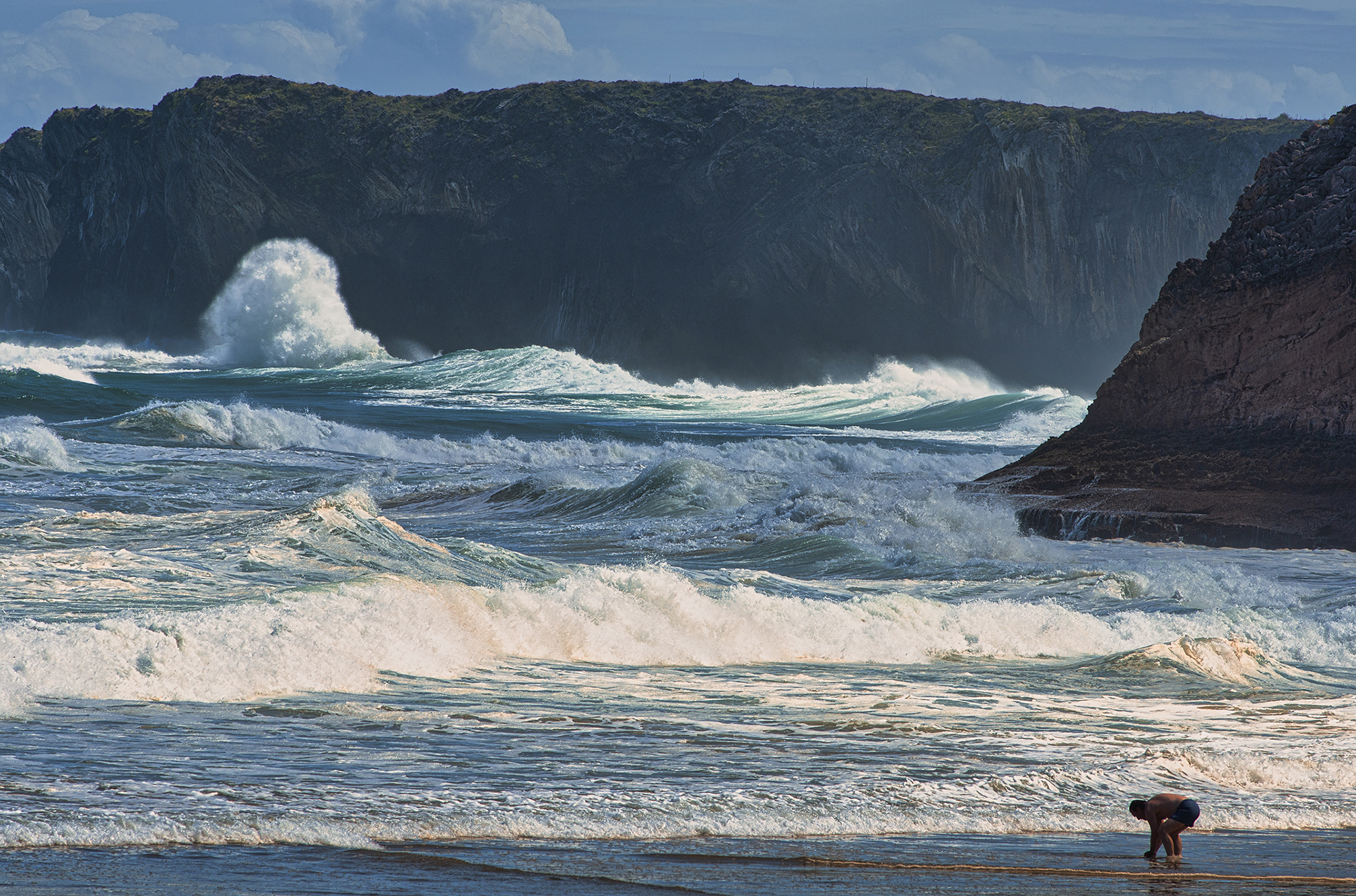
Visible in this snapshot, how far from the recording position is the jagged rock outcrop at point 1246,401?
1336 centimetres

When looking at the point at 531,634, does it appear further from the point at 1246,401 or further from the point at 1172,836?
the point at 1246,401

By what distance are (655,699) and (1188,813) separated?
10.4 ft

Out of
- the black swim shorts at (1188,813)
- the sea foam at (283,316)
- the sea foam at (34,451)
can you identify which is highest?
the sea foam at (283,316)

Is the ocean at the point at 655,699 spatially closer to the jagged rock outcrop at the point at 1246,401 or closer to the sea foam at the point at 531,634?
the sea foam at the point at 531,634

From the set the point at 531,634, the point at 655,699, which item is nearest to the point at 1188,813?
the point at 655,699

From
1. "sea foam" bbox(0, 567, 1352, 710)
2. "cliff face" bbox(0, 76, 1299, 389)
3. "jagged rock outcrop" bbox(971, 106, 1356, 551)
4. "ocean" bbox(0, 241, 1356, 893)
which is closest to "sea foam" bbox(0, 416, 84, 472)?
"ocean" bbox(0, 241, 1356, 893)

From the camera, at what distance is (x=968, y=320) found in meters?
57.7

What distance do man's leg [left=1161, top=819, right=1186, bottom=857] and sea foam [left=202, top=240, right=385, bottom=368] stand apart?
185ft

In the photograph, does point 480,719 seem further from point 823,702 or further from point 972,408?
point 972,408

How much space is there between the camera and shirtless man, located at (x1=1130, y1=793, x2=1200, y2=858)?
4004 millimetres

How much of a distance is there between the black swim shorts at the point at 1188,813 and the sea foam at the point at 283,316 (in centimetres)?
5642

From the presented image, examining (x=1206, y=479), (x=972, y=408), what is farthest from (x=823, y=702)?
(x=972, y=408)

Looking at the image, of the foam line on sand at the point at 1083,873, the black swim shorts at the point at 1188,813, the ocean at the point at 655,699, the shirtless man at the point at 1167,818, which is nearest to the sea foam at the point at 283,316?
the ocean at the point at 655,699

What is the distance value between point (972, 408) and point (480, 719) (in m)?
36.9
